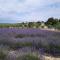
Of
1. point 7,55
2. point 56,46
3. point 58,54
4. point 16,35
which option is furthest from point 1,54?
point 16,35

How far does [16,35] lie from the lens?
18.6 m

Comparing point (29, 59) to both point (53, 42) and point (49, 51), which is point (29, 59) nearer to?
point (49, 51)

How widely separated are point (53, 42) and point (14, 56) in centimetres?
559

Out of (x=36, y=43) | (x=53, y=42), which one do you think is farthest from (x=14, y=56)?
(x=53, y=42)

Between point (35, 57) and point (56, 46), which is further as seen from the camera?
point (56, 46)

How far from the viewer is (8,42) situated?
48.1 feet

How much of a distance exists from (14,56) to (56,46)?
16.8ft

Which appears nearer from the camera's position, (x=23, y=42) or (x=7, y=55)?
(x=7, y=55)

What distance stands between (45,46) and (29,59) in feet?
15.0

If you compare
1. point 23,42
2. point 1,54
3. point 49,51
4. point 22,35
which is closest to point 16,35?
point 22,35

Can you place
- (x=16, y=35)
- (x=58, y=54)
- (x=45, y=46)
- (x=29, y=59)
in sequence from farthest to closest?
1. (x=16, y=35)
2. (x=45, y=46)
3. (x=58, y=54)
4. (x=29, y=59)

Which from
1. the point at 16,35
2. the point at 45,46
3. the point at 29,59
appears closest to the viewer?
the point at 29,59

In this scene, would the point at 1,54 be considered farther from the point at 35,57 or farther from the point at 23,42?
the point at 23,42

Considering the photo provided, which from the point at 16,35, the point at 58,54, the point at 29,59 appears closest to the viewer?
the point at 29,59
